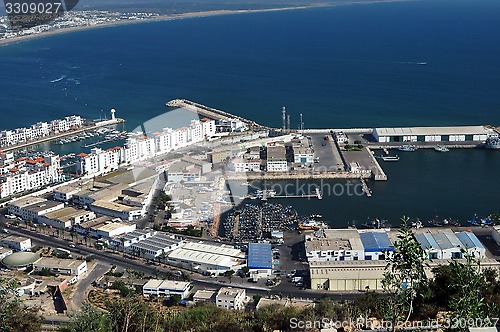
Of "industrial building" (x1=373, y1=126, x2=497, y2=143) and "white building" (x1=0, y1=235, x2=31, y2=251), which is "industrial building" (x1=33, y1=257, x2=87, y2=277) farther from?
"industrial building" (x1=373, y1=126, x2=497, y2=143)

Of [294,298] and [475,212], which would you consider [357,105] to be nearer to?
[475,212]

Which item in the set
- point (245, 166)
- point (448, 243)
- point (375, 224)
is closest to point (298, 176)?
point (245, 166)

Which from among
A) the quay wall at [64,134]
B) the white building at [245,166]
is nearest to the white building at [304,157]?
the white building at [245,166]

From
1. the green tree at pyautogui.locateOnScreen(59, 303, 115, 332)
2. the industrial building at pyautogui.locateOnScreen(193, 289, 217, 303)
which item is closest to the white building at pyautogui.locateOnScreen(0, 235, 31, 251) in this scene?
the industrial building at pyautogui.locateOnScreen(193, 289, 217, 303)

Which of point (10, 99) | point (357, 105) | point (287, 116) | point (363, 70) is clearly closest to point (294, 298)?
point (287, 116)

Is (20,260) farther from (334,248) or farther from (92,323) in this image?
(334,248)

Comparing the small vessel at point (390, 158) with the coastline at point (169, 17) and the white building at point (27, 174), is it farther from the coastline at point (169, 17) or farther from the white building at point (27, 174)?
the coastline at point (169, 17)
